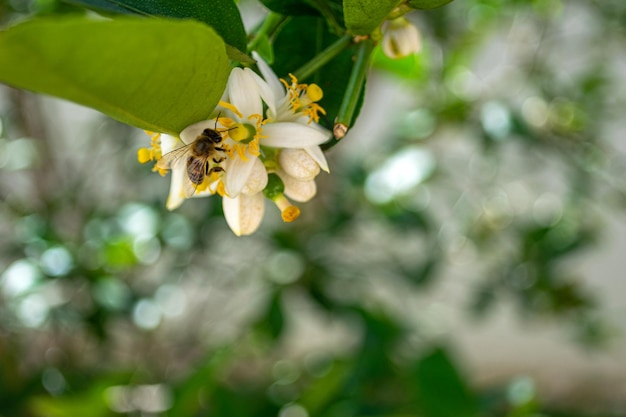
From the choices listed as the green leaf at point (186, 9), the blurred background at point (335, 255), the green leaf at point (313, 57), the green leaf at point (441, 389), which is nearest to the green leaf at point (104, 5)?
the green leaf at point (186, 9)

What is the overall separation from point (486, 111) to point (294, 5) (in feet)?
2.64

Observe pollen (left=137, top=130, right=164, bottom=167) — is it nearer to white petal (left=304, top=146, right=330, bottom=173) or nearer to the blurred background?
white petal (left=304, top=146, right=330, bottom=173)

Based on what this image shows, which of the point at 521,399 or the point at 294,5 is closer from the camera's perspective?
the point at 294,5

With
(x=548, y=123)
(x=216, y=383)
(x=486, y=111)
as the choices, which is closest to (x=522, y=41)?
(x=548, y=123)

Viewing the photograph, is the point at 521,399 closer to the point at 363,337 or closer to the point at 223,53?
the point at 363,337

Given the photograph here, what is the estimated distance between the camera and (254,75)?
0.31m

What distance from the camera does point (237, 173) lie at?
0.32 metres

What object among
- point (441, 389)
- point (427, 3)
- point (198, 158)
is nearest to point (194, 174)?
point (198, 158)

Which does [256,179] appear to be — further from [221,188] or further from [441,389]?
[441,389]

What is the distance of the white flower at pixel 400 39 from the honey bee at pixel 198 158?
128mm

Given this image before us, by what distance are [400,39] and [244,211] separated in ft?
0.44

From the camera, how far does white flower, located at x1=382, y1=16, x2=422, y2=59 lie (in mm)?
385

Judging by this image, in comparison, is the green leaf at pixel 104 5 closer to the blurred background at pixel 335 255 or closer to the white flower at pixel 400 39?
the white flower at pixel 400 39

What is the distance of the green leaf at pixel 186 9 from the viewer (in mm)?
290
